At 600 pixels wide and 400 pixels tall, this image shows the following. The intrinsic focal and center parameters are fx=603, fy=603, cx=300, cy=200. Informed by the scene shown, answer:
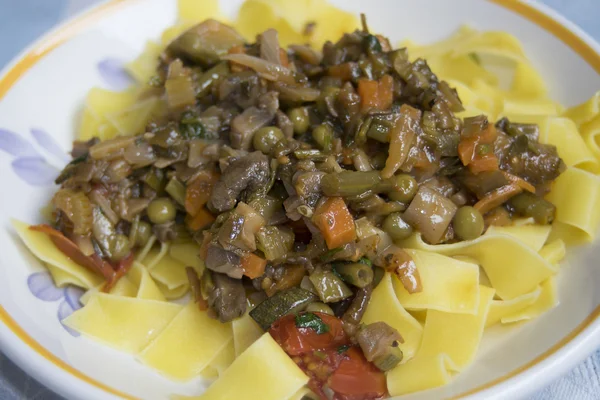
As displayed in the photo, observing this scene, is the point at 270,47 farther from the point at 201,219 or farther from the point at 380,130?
the point at 201,219

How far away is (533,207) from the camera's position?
499 cm

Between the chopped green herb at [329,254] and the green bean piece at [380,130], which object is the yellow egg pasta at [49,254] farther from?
the green bean piece at [380,130]

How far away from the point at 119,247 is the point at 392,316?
2333 mm

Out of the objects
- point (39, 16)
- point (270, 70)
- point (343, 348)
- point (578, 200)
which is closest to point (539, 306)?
point (578, 200)

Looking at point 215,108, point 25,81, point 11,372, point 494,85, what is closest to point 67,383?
point 11,372

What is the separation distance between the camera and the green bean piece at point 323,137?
4.82 metres

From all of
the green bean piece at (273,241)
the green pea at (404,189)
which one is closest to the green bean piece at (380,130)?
the green pea at (404,189)

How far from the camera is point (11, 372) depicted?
453 centimetres

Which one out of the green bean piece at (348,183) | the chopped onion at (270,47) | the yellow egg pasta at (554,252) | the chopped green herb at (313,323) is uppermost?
the chopped onion at (270,47)

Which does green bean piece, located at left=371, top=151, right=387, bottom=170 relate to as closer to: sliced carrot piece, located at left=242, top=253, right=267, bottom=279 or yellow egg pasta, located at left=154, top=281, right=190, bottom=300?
sliced carrot piece, located at left=242, top=253, right=267, bottom=279

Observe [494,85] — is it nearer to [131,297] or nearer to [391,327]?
[391,327]

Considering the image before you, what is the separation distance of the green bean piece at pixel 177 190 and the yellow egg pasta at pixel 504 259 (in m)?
1.85

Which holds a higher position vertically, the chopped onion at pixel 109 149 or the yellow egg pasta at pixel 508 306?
the chopped onion at pixel 109 149

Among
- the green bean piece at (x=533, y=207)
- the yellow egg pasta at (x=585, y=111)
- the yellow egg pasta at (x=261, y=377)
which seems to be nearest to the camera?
the yellow egg pasta at (x=261, y=377)
